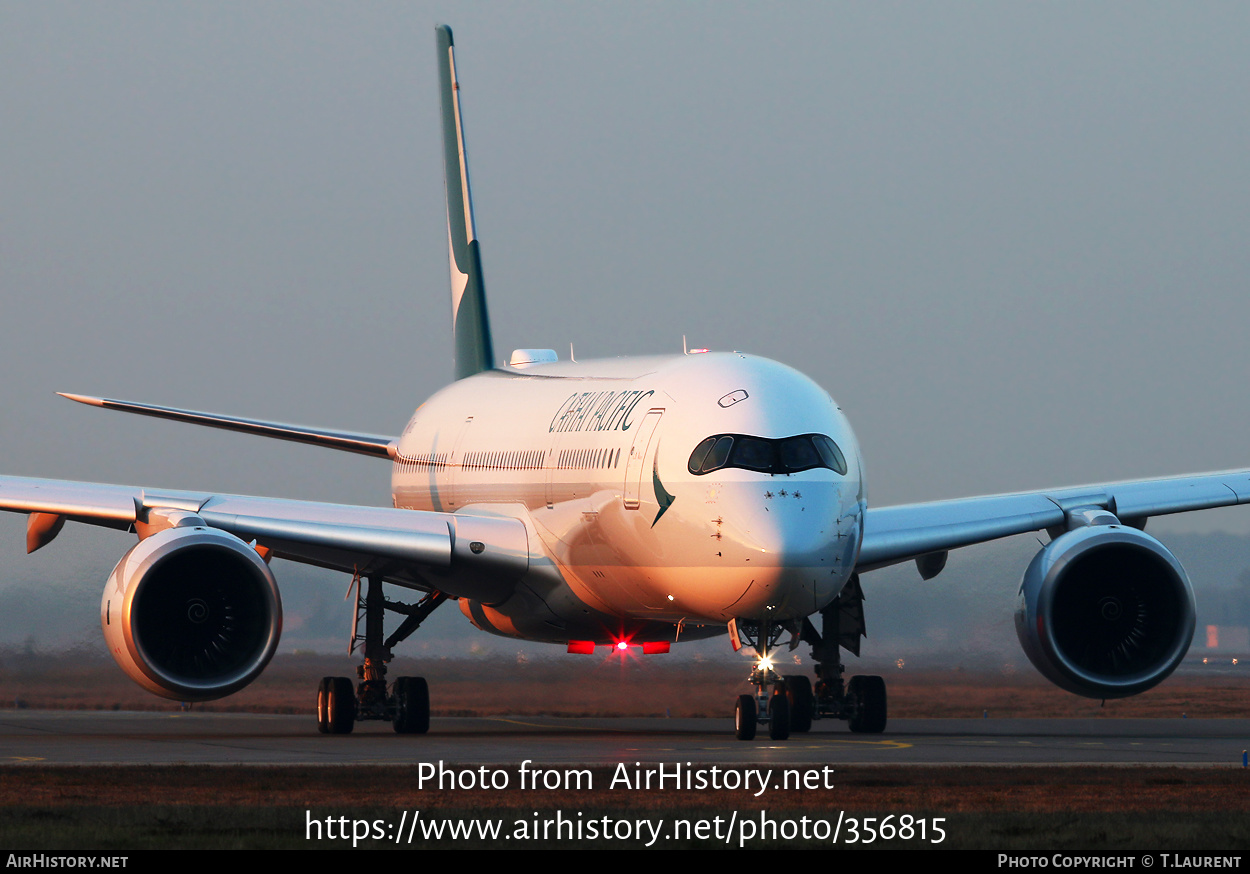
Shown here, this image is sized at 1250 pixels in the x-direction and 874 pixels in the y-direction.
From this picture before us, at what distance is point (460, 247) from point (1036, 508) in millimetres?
13649

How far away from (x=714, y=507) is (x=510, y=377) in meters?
10.2

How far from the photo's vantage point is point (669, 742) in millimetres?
21672

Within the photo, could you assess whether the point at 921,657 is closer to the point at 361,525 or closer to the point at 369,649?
the point at 369,649

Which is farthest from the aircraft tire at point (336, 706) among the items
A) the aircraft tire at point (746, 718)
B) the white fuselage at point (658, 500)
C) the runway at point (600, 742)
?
the aircraft tire at point (746, 718)

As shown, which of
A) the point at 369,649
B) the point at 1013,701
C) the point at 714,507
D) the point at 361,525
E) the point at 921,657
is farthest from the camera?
the point at 921,657

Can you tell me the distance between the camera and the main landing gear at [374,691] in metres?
25.2

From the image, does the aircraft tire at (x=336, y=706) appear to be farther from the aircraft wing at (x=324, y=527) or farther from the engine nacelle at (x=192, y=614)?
the engine nacelle at (x=192, y=614)

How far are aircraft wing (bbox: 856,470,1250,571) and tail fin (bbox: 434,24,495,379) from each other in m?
10.8

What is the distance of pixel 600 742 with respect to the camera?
2172cm

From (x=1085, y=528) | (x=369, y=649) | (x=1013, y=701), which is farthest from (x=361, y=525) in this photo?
(x=1013, y=701)

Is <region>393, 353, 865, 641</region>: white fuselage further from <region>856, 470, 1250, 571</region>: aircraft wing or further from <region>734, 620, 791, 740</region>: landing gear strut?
<region>856, 470, 1250, 571</region>: aircraft wing

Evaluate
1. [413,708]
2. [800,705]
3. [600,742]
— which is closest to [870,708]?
[800,705]

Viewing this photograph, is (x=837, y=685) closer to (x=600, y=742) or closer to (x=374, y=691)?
(x=600, y=742)

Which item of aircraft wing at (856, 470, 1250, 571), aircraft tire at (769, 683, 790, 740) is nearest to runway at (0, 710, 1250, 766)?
aircraft tire at (769, 683, 790, 740)
